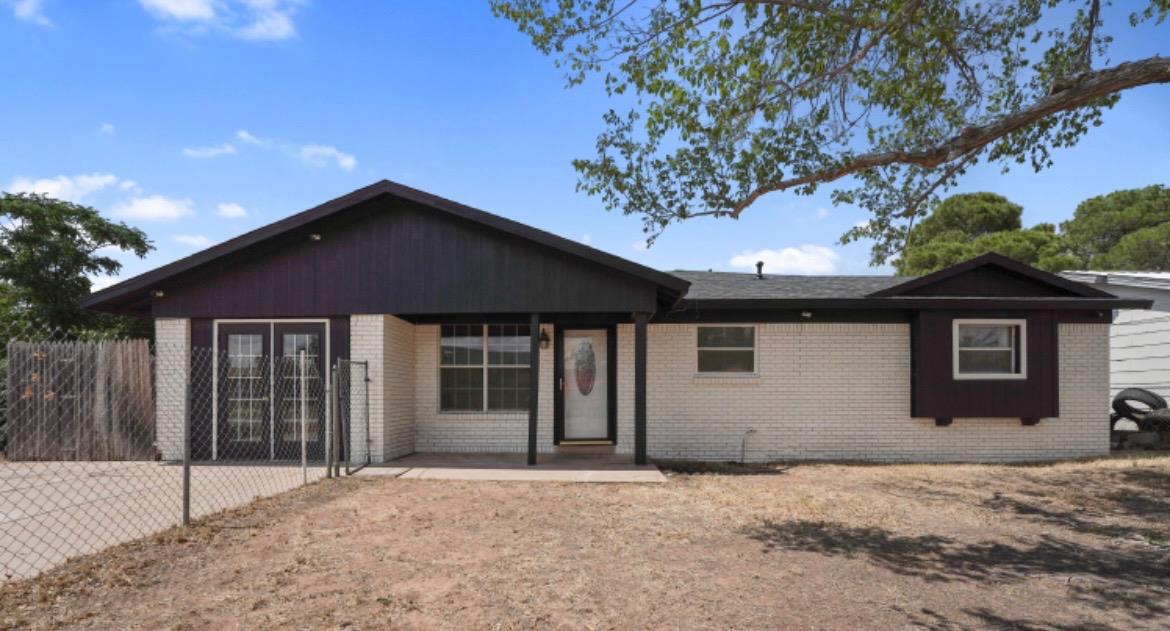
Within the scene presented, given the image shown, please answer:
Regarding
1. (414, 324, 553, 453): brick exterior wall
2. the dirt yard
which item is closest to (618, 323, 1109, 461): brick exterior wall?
(414, 324, 553, 453): brick exterior wall

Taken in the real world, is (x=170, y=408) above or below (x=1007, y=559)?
above

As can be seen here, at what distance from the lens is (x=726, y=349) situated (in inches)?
476

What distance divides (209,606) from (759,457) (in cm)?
915

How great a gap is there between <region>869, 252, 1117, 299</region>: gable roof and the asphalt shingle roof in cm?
70

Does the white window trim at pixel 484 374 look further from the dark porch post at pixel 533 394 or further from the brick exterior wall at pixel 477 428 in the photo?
the dark porch post at pixel 533 394

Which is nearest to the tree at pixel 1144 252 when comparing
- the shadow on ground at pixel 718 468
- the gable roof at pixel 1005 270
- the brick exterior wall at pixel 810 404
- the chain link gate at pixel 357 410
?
the gable roof at pixel 1005 270

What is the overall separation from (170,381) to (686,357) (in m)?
8.07

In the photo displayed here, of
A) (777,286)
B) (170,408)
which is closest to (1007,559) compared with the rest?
(777,286)

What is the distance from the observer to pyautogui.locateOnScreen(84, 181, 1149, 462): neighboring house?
421 inches

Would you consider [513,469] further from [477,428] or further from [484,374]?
[484,374]

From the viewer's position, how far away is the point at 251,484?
28.7 feet

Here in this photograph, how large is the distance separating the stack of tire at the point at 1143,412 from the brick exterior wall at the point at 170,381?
15645 millimetres

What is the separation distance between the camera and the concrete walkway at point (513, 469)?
9.44m

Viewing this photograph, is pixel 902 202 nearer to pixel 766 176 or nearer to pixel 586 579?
pixel 766 176
